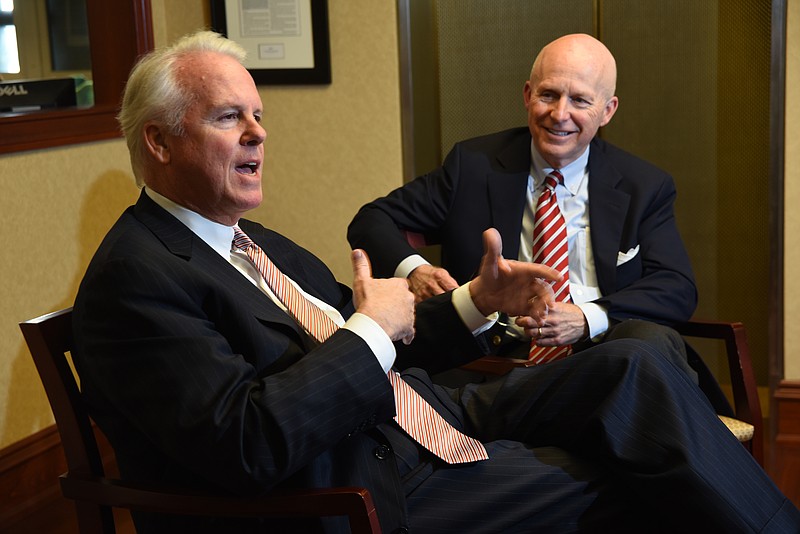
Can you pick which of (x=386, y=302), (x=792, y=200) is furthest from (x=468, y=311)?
(x=792, y=200)

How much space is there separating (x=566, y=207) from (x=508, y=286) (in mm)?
829

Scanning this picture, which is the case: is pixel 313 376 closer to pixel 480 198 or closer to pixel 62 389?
pixel 62 389

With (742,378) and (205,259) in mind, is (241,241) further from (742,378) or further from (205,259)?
(742,378)

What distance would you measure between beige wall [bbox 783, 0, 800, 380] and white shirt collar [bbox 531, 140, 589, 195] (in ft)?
3.70

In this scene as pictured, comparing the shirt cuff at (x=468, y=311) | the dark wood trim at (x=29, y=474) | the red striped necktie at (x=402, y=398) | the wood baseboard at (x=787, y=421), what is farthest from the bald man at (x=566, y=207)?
the dark wood trim at (x=29, y=474)

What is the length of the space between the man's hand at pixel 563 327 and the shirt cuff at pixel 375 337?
31.1 inches

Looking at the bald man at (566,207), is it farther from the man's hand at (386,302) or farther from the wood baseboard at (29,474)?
the wood baseboard at (29,474)

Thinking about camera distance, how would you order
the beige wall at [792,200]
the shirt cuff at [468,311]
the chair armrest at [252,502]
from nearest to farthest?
1. the chair armrest at [252,502]
2. the shirt cuff at [468,311]
3. the beige wall at [792,200]

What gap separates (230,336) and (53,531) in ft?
5.62

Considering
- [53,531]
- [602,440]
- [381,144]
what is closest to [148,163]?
[602,440]

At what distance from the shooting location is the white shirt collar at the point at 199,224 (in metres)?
1.91

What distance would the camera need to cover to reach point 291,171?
4.23 meters

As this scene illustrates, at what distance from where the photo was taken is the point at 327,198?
4203 millimetres

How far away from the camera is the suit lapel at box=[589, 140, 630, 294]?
9.05ft
